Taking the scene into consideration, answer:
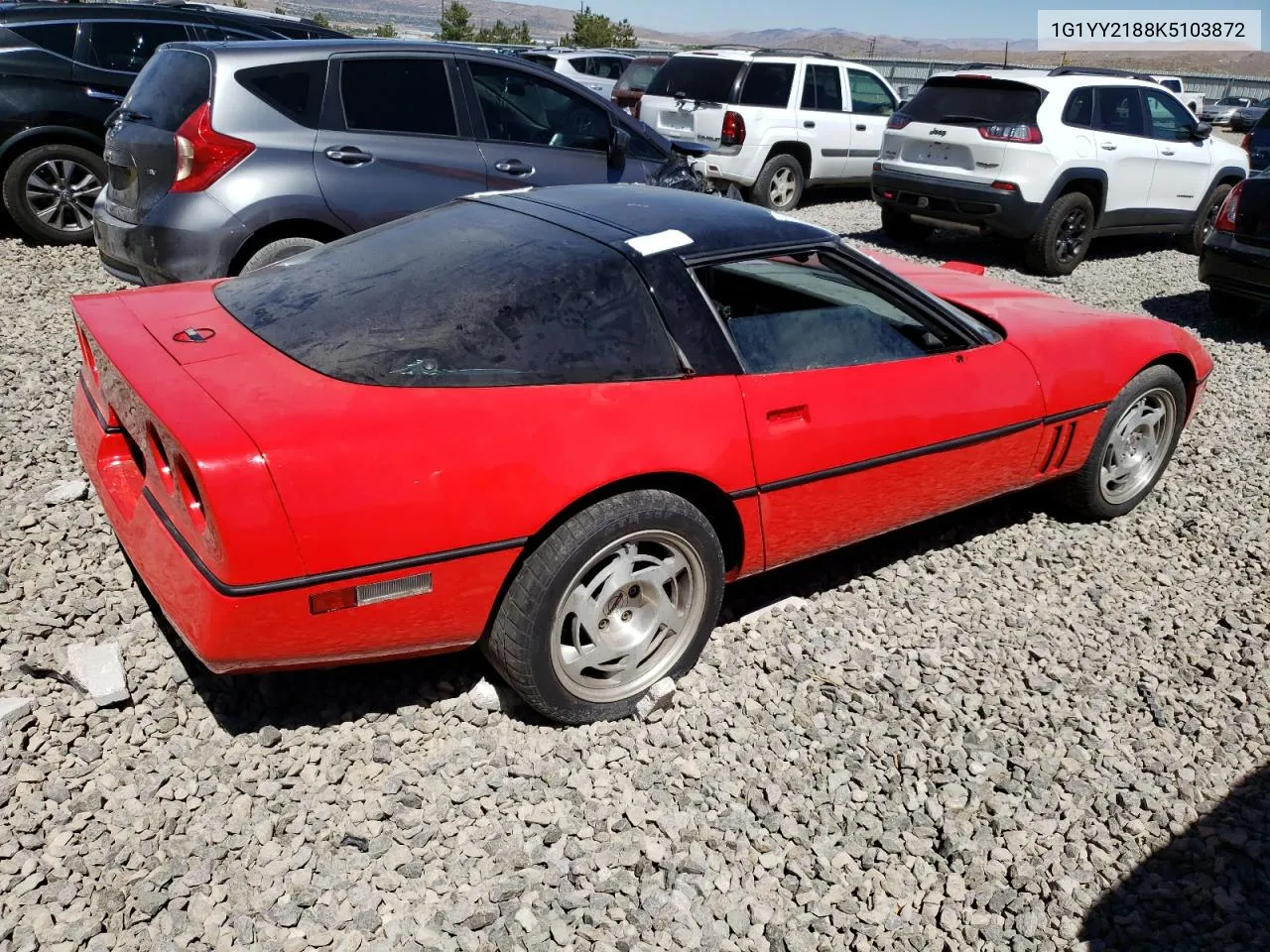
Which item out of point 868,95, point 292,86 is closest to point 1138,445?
point 292,86

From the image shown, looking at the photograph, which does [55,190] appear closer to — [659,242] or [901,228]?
[659,242]

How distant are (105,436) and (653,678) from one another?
1750 mm

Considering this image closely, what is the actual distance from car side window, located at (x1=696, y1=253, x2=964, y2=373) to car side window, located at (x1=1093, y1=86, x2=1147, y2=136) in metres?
6.84

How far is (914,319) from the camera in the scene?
142 inches

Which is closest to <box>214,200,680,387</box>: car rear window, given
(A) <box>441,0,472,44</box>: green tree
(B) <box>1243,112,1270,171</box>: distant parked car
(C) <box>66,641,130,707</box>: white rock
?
(C) <box>66,641,130,707</box>: white rock

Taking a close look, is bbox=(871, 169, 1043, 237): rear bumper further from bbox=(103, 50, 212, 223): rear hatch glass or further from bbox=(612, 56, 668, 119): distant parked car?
bbox=(103, 50, 212, 223): rear hatch glass

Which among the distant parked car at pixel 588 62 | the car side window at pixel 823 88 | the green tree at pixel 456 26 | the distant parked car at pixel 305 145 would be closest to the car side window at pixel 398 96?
the distant parked car at pixel 305 145

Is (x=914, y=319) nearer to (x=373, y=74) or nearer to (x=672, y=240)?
(x=672, y=240)

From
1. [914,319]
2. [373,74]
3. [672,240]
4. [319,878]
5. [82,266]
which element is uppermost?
[373,74]

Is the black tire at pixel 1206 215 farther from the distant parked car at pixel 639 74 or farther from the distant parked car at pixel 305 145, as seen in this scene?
the distant parked car at pixel 305 145

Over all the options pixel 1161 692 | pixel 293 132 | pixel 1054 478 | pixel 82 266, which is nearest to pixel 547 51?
→ pixel 82 266

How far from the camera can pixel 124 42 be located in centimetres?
816

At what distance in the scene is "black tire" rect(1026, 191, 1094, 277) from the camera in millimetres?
8844

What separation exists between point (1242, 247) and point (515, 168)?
5.27 m
